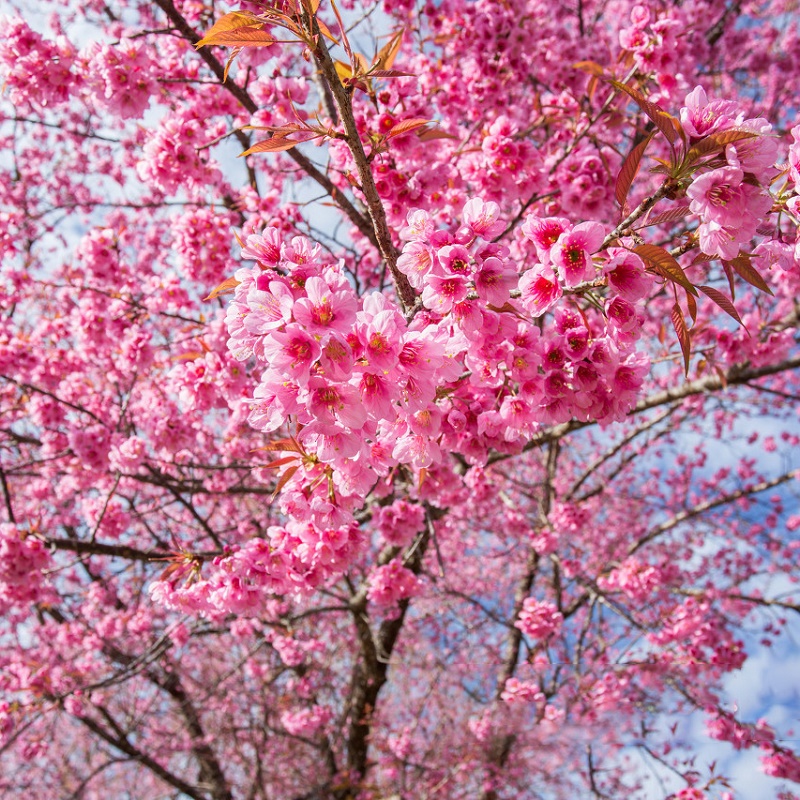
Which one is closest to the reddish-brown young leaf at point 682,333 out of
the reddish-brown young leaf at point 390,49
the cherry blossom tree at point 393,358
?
the cherry blossom tree at point 393,358

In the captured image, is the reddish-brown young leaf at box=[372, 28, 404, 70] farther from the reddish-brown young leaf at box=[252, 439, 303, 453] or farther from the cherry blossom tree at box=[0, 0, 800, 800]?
the reddish-brown young leaf at box=[252, 439, 303, 453]

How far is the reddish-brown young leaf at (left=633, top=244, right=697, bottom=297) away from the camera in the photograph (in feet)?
Result: 3.93

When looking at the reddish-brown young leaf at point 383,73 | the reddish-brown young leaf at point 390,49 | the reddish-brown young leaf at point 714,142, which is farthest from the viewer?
the reddish-brown young leaf at point 390,49

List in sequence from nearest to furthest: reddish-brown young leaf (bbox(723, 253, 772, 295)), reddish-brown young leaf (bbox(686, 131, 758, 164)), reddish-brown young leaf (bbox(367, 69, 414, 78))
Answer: reddish-brown young leaf (bbox(686, 131, 758, 164)) → reddish-brown young leaf (bbox(723, 253, 772, 295)) → reddish-brown young leaf (bbox(367, 69, 414, 78))

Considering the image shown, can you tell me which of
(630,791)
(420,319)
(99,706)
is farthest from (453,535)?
(420,319)

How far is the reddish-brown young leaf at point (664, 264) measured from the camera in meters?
1.20

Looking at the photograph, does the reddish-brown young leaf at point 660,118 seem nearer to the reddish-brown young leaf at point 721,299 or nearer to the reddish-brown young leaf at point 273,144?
the reddish-brown young leaf at point 721,299

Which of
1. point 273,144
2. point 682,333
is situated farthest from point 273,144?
point 682,333

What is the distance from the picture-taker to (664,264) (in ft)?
3.98

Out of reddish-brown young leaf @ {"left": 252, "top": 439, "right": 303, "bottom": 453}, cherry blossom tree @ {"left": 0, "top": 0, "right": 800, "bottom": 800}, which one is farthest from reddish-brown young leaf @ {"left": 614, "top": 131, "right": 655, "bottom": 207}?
reddish-brown young leaf @ {"left": 252, "top": 439, "right": 303, "bottom": 453}

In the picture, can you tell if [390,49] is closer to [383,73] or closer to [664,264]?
[383,73]

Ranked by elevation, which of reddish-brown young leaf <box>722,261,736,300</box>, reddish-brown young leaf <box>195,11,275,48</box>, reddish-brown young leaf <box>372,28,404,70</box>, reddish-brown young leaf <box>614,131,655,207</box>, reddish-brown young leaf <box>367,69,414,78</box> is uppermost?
reddish-brown young leaf <box>372,28,404,70</box>

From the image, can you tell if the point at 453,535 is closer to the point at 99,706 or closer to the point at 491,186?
the point at 99,706

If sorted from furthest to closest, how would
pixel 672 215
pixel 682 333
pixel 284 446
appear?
pixel 284 446, pixel 682 333, pixel 672 215
